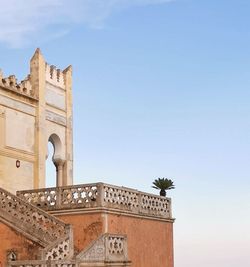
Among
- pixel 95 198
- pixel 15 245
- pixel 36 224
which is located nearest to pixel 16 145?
pixel 95 198

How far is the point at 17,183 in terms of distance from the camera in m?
28.0

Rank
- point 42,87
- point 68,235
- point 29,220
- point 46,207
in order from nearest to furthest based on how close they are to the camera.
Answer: point 68,235 < point 29,220 < point 46,207 < point 42,87

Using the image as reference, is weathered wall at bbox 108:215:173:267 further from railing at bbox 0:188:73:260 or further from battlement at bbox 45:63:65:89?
battlement at bbox 45:63:65:89

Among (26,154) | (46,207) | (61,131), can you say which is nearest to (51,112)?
(61,131)

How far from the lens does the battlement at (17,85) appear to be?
28105 millimetres

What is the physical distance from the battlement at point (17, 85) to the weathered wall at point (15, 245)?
28.9 ft

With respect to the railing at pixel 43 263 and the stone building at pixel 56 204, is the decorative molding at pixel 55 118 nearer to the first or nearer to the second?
the stone building at pixel 56 204

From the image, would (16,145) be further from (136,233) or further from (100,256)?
(100,256)

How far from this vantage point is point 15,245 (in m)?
20.6

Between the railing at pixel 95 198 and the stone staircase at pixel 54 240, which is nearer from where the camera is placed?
the stone staircase at pixel 54 240

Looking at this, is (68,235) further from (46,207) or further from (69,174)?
(69,174)

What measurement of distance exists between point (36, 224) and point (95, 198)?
291 cm

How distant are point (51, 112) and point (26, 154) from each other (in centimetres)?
314

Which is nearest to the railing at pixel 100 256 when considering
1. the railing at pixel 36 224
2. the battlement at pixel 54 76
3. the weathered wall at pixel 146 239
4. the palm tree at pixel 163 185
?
the railing at pixel 36 224
